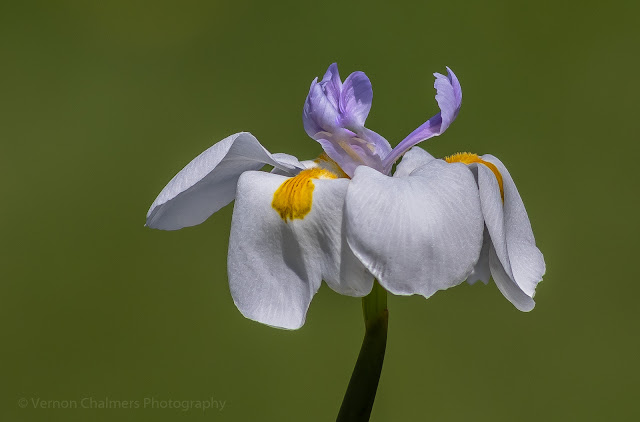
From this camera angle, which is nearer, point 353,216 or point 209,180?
point 353,216

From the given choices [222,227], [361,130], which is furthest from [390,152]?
[222,227]

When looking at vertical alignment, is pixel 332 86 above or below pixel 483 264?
above

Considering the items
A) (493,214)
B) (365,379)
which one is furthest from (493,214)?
(365,379)

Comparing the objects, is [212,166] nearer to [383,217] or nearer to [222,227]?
[383,217]

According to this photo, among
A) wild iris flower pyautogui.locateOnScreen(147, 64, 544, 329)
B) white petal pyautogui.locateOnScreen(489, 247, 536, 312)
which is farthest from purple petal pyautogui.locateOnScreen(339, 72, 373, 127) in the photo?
white petal pyautogui.locateOnScreen(489, 247, 536, 312)

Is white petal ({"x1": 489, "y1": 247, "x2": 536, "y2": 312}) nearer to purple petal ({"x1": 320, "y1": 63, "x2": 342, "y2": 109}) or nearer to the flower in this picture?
the flower

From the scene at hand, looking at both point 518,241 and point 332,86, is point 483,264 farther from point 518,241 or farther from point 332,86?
point 332,86
